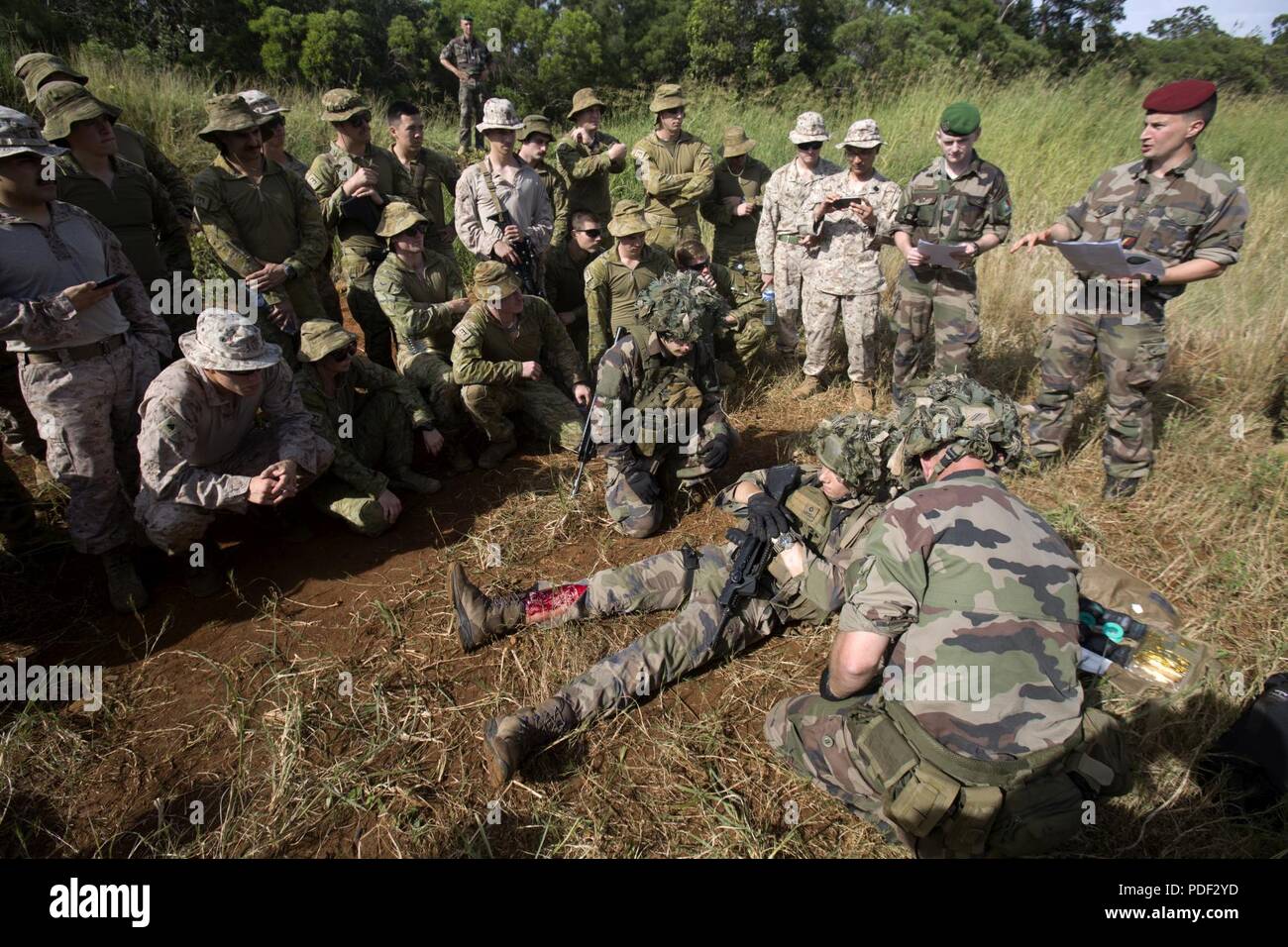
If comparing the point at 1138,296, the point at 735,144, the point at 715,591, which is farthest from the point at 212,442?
the point at 1138,296

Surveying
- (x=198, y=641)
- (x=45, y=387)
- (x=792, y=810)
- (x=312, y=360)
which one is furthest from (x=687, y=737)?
(x=45, y=387)

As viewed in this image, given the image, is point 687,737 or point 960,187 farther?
point 960,187

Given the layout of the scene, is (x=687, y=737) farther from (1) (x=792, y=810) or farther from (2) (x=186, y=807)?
(2) (x=186, y=807)

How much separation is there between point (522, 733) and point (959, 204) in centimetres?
455

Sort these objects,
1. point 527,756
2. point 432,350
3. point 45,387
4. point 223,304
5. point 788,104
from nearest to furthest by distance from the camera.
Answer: point 527,756 < point 45,387 < point 223,304 < point 432,350 < point 788,104

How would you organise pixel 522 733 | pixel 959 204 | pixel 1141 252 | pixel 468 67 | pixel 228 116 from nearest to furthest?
pixel 522 733, pixel 1141 252, pixel 228 116, pixel 959 204, pixel 468 67

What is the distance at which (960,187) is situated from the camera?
4.86 metres

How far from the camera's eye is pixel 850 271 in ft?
18.6

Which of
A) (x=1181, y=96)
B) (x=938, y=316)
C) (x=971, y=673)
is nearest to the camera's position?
(x=971, y=673)

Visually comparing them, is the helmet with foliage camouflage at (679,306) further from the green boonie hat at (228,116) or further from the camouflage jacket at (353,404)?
the green boonie hat at (228,116)

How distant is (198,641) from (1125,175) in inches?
234

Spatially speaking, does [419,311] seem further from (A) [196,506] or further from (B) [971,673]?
(B) [971,673]

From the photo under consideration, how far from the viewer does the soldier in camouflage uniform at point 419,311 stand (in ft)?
16.4

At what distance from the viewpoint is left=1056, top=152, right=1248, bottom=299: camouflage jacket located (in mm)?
3844
